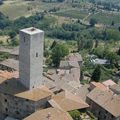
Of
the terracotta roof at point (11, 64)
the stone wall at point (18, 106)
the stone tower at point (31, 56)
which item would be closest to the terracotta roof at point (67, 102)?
the stone wall at point (18, 106)

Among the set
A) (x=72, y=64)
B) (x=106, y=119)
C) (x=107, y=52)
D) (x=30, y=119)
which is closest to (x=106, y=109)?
(x=106, y=119)

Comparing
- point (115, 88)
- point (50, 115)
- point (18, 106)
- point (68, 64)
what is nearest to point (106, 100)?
point (115, 88)

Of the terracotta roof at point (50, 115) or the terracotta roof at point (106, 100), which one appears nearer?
the terracotta roof at point (50, 115)

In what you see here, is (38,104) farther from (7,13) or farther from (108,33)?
(7,13)

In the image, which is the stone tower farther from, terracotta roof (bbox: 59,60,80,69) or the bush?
terracotta roof (bbox: 59,60,80,69)

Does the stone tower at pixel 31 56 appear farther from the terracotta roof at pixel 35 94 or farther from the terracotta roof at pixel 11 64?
the terracotta roof at pixel 11 64
